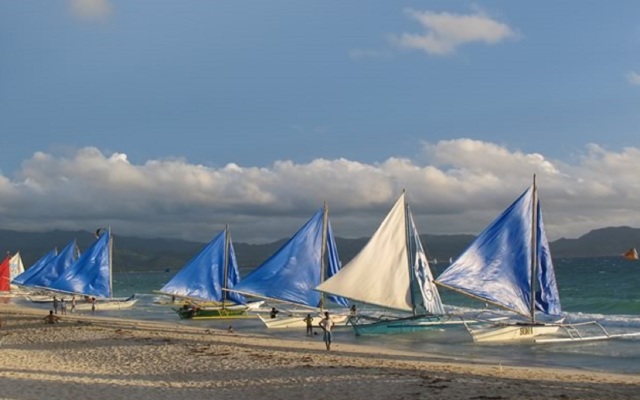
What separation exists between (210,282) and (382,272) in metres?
19.7

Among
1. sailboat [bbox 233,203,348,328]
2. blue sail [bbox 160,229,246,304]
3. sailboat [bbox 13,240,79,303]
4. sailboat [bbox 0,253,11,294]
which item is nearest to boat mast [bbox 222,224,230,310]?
blue sail [bbox 160,229,246,304]

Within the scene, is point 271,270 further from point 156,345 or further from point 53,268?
point 53,268

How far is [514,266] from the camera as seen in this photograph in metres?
32.9

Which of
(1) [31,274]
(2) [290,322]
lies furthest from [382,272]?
(1) [31,274]

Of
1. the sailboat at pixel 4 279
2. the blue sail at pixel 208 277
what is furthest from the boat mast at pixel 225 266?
the sailboat at pixel 4 279

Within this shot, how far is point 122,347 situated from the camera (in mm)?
29453

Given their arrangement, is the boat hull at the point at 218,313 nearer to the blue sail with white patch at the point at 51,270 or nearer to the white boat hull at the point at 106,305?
the white boat hull at the point at 106,305

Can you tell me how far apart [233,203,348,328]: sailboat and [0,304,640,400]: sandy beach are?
7.20m

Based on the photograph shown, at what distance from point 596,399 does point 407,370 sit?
6369 millimetres

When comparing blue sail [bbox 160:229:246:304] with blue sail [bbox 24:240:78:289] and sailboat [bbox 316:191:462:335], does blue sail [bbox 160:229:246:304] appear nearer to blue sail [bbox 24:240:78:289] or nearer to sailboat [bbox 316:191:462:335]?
sailboat [bbox 316:191:462:335]

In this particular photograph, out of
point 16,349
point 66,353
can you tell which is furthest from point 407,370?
point 16,349

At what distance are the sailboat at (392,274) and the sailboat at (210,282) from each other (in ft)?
54.2

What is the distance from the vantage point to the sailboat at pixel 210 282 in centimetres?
5009

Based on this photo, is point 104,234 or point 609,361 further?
point 104,234
